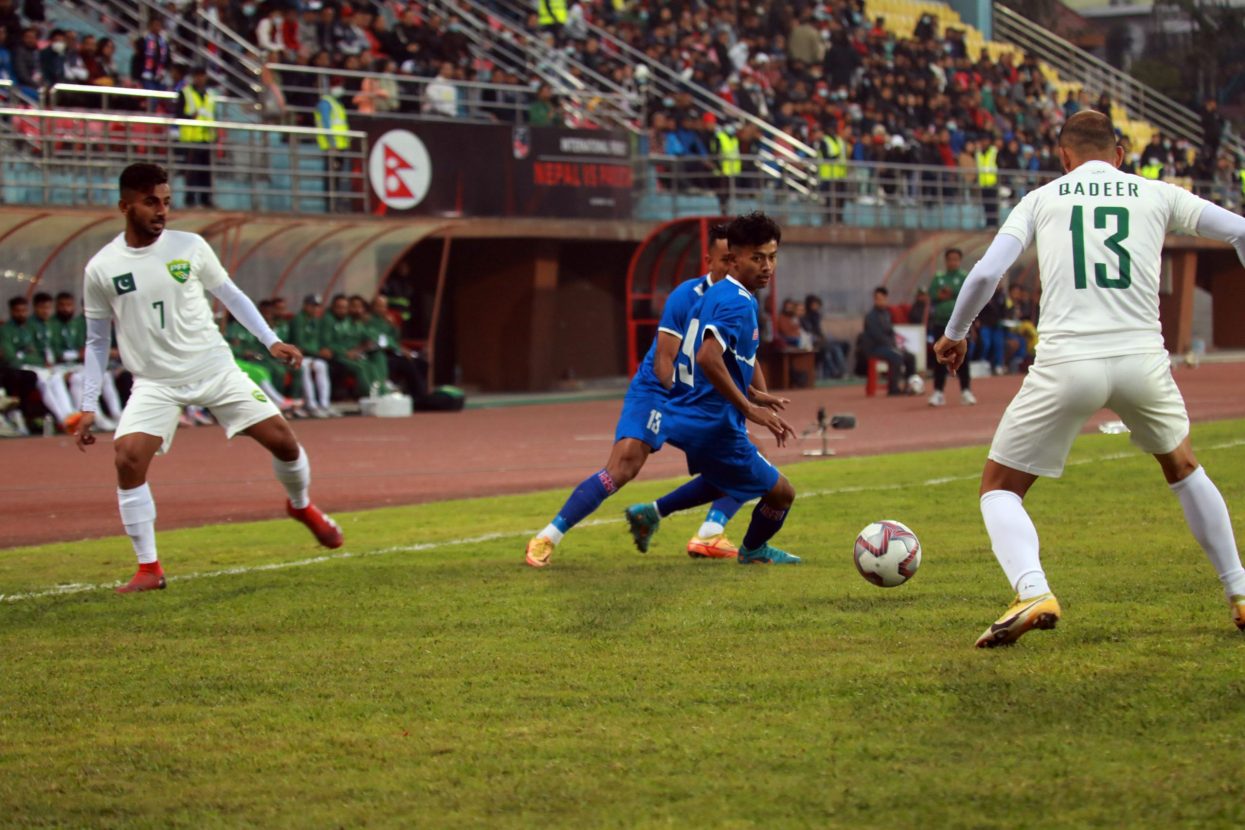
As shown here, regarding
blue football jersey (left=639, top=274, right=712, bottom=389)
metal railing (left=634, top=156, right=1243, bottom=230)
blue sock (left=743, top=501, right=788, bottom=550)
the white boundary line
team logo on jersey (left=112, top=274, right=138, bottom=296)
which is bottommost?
the white boundary line

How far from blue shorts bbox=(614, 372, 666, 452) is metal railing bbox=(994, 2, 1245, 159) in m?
40.7

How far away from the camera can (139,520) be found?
8852 millimetres

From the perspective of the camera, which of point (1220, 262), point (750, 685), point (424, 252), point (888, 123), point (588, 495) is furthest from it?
point (1220, 262)

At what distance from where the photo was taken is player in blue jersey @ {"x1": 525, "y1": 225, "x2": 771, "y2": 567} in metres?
9.20

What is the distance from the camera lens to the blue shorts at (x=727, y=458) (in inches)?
349

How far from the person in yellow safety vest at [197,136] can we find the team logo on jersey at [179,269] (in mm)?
15011

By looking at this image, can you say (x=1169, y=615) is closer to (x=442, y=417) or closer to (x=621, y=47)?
(x=442, y=417)

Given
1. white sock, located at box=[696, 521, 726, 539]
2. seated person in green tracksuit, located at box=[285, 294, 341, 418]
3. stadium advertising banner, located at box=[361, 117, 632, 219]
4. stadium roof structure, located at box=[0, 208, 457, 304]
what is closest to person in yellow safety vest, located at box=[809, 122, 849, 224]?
stadium advertising banner, located at box=[361, 117, 632, 219]

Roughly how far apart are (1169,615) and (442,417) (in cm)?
1772

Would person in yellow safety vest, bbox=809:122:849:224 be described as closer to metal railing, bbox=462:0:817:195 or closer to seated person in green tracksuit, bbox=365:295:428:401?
metal railing, bbox=462:0:817:195

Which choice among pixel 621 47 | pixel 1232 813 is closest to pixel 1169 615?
pixel 1232 813

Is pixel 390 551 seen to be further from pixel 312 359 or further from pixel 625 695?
pixel 312 359

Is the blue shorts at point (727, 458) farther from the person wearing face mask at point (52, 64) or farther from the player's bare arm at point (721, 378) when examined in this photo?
the person wearing face mask at point (52, 64)

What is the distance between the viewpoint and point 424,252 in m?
28.8
